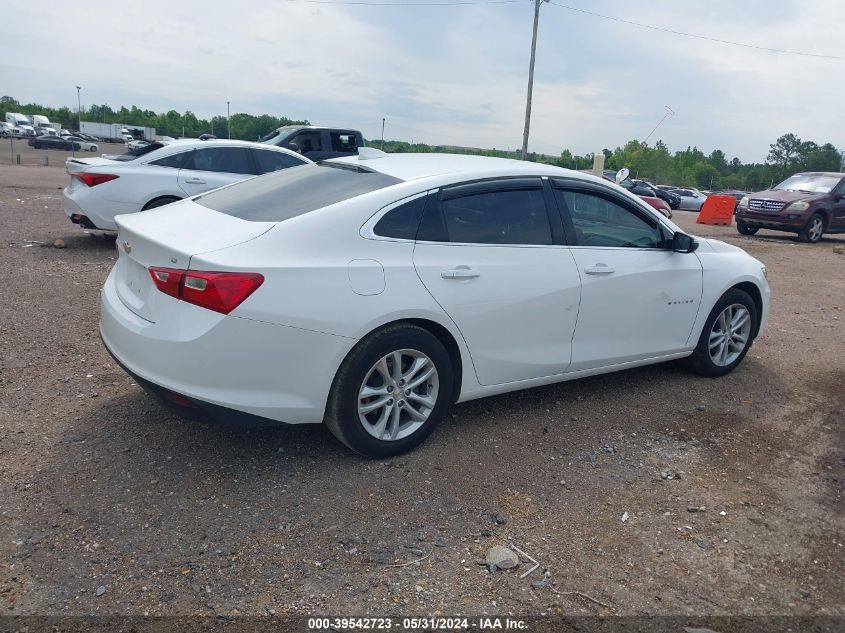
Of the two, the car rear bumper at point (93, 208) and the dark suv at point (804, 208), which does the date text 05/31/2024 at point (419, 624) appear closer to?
the car rear bumper at point (93, 208)

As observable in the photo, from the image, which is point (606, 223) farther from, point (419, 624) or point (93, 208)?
point (93, 208)

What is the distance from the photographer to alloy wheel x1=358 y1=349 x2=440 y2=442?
3.63 meters

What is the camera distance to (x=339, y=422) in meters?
3.53

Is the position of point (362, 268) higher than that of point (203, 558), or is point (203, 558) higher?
point (362, 268)

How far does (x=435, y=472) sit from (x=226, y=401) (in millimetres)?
1185

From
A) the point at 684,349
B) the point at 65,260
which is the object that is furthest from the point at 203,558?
the point at 65,260

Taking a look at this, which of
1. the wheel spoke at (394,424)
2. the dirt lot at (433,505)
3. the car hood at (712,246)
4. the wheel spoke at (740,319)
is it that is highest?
the car hood at (712,246)

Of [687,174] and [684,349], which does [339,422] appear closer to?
[684,349]

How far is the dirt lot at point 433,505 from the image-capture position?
2.76 metres

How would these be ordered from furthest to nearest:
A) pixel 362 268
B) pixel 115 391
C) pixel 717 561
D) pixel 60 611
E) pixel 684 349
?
1. pixel 684 349
2. pixel 115 391
3. pixel 362 268
4. pixel 717 561
5. pixel 60 611

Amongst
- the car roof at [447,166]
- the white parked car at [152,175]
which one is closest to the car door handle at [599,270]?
the car roof at [447,166]

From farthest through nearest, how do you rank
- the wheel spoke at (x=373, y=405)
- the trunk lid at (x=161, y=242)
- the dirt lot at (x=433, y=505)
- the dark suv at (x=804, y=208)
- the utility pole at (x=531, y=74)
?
the utility pole at (x=531, y=74), the dark suv at (x=804, y=208), the wheel spoke at (x=373, y=405), the trunk lid at (x=161, y=242), the dirt lot at (x=433, y=505)

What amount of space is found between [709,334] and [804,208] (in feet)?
41.4

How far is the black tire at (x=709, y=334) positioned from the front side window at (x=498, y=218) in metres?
1.84
